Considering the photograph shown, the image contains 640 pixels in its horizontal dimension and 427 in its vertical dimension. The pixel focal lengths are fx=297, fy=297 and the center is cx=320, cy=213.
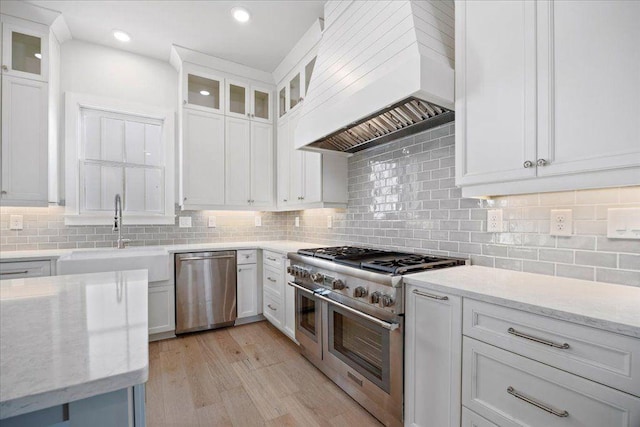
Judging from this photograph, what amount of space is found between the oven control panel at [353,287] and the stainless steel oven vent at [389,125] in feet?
3.40

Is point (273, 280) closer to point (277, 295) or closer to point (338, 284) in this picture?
point (277, 295)

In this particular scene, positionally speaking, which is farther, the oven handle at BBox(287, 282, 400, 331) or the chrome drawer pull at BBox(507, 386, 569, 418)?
the oven handle at BBox(287, 282, 400, 331)

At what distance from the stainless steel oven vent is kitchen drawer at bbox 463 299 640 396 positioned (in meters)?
1.14

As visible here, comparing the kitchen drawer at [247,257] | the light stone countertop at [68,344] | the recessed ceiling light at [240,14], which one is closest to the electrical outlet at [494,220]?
the light stone countertop at [68,344]

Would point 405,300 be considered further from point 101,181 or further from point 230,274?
point 101,181

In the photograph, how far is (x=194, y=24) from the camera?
8.83 feet

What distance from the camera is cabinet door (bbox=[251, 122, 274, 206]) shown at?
3.57m

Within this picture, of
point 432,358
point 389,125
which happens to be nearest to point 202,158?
point 389,125

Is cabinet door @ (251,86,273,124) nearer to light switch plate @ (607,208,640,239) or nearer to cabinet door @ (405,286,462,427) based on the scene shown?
cabinet door @ (405,286,462,427)

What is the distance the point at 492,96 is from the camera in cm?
146

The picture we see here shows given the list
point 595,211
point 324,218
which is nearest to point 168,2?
point 324,218

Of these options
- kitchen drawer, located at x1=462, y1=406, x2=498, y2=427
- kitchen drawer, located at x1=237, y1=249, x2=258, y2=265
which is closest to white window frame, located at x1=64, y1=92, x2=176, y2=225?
kitchen drawer, located at x1=237, y1=249, x2=258, y2=265

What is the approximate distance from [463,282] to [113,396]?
1370 millimetres

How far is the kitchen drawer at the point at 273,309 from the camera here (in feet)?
9.58
